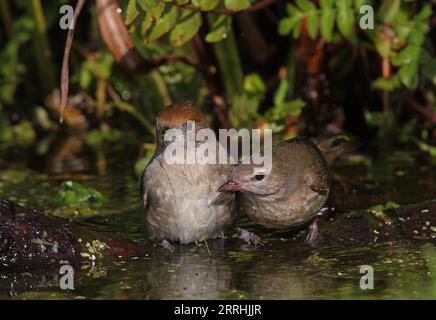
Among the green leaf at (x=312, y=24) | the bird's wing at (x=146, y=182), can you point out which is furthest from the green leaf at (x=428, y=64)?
the bird's wing at (x=146, y=182)

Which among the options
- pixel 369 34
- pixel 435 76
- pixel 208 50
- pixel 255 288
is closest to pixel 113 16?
pixel 208 50

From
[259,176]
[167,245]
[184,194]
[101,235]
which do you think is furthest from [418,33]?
[101,235]

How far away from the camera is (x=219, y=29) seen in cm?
794

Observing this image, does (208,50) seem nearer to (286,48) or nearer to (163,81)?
(163,81)

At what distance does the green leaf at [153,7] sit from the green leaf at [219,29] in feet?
2.27

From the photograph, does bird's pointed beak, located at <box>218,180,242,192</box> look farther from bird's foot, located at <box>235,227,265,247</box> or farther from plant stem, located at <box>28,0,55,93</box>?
plant stem, located at <box>28,0,55,93</box>

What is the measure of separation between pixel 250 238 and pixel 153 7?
6.19ft

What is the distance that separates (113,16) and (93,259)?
3.12 meters

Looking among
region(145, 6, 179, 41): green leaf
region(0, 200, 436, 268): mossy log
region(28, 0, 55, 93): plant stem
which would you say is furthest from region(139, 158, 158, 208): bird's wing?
region(28, 0, 55, 93): plant stem

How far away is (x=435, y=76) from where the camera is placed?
8.59 meters

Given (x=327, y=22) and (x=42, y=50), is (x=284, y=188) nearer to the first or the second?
(x=327, y=22)

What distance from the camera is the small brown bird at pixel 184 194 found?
662 centimetres

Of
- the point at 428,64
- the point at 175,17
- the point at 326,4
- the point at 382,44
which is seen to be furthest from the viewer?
the point at 382,44

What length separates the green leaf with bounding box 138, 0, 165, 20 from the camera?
719 centimetres
